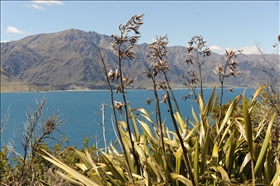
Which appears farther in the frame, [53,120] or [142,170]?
[53,120]

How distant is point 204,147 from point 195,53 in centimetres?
259

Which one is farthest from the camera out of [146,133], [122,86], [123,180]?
[146,133]

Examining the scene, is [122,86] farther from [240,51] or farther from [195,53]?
[195,53]

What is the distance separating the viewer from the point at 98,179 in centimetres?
322

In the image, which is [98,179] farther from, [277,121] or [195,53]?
[195,53]

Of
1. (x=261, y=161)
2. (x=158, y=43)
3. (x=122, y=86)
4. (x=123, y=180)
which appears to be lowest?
(x=123, y=180)

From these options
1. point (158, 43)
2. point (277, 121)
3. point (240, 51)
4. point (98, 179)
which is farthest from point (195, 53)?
point (98, 179)

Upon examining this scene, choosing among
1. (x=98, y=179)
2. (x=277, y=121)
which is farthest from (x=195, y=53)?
(x=98, y=179)

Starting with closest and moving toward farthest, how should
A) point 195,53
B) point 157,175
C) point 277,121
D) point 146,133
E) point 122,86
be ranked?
1. point 122,86
2. point 157,175
3. point 146,133
4. point 277,121
5. point 195,53

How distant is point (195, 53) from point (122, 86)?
271 centimetres

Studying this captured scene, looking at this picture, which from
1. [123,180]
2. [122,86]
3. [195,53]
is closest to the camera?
[122,86]

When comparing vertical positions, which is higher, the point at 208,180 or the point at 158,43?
the point at 158,43

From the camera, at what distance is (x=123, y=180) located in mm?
3357

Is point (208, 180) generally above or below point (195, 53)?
below
